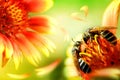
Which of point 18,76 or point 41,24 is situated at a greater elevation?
point 41,24

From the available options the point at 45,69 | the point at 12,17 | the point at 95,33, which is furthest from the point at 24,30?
the point at 95,33

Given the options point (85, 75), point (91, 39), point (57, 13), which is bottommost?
point (85, 75)

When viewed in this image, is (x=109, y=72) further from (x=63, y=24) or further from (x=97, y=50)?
(x=63, y=24)

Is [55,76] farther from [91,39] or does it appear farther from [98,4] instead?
[98,4]

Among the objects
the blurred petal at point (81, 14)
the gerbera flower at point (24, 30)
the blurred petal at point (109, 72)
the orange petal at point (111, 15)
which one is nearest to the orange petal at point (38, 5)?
the gerbera flower at point (24, 30)

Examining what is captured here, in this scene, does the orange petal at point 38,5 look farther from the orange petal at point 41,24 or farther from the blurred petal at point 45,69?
the blurred petal at point 45,69

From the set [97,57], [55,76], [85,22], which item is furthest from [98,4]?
[55,76]
